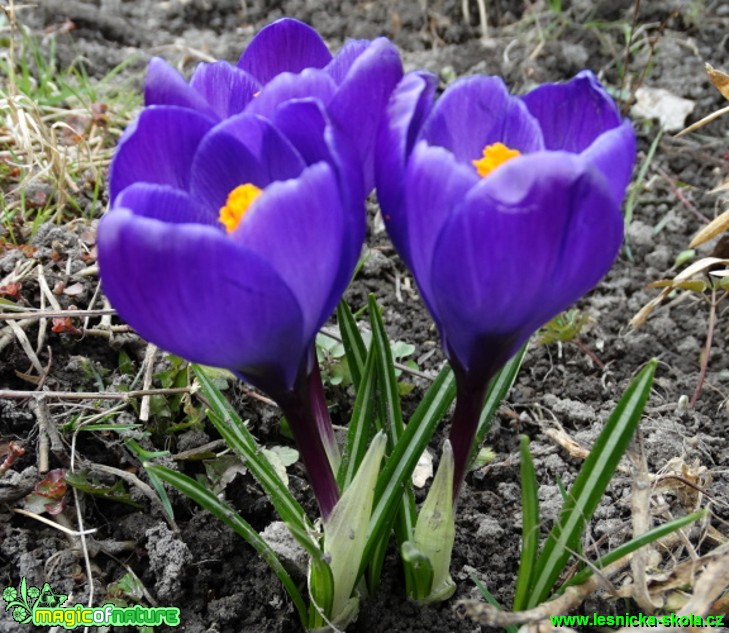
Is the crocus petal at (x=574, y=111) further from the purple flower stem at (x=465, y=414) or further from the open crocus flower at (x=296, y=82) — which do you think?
the purple flower stem at (x=465, y=414)

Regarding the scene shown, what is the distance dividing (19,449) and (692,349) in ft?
4.60

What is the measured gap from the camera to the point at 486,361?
1.02 meters

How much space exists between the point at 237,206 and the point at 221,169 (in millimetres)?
97

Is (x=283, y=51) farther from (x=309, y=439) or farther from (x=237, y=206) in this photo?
(x=309, y=439)

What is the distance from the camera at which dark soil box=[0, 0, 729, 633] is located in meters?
1.39

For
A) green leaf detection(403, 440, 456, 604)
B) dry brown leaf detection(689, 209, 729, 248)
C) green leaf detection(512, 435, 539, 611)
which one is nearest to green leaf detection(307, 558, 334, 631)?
green leaf detection(403, 440, 456, 604)

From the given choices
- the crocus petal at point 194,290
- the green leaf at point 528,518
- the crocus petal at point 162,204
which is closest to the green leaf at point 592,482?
the green leaf at point 528,518

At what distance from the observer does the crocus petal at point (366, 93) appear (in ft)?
3.22

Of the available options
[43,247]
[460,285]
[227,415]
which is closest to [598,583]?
[460,285]

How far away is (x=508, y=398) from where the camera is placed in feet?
5.91

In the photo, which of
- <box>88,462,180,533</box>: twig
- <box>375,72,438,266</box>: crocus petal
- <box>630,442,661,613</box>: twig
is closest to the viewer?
<box>375,72,438,266</box>: crocus petal

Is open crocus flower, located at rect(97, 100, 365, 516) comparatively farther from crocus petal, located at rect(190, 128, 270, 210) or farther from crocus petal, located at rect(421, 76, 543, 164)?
crocus petal, located at rect(421, 76, 543, 164)

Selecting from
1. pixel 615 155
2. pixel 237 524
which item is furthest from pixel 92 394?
pixel 615 155

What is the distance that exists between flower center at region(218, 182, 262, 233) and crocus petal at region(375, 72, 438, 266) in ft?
0.47
